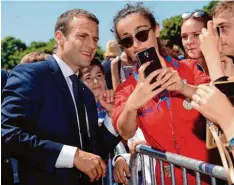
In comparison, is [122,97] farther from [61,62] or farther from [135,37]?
[61,62]

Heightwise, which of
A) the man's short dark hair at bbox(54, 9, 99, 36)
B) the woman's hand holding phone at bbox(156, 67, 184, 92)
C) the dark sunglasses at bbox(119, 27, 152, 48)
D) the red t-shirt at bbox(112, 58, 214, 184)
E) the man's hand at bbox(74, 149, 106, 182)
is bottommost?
the man's hand at bbox(74, 149, 106, 182)

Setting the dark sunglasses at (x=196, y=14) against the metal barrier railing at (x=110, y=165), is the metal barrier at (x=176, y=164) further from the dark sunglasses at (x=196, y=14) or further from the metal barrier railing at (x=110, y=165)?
the dark sunglasses at (x=196, y=14)

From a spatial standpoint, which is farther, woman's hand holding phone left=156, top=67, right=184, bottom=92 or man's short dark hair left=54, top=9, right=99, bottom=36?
man's short dark hair left=54, top=9, right=99, bottom=36

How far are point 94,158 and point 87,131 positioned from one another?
0.49m

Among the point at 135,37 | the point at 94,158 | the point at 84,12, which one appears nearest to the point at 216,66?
the point at 135,37

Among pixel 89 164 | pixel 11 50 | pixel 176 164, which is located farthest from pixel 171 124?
pixel 11 50

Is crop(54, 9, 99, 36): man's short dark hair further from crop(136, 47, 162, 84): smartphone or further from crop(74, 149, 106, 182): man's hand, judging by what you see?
crop(74, 149, 106, 182): man's hand

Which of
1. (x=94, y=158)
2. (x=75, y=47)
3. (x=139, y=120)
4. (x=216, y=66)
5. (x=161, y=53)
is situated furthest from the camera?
(x=75, y=47)

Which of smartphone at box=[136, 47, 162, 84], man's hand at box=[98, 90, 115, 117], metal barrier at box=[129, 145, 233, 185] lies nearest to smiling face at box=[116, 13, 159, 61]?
smartphone at box=[136, 47, 162, 84]

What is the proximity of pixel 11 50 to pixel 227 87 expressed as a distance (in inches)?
4728

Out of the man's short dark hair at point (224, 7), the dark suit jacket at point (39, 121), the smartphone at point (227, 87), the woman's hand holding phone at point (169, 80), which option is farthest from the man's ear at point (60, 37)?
the smartphone at point (227, 87)

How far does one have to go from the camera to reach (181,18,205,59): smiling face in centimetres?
425

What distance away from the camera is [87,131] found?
129 inches

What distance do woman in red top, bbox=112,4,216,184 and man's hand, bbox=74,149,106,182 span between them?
0.29m
